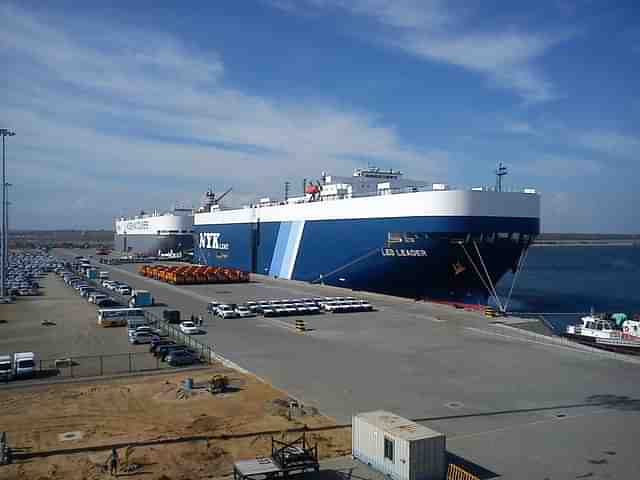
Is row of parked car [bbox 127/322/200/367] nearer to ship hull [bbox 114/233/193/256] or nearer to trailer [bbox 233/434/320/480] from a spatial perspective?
trailer [bbox 233/434/320/480]

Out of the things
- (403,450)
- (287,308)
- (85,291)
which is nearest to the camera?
(403,450)

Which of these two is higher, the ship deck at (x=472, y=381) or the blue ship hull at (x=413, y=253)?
the blue ship hull at (x=413, y=253)

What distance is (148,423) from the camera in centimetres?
1348

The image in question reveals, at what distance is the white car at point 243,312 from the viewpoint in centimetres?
3139

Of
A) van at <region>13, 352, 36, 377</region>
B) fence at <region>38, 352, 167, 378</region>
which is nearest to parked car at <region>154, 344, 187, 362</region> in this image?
fence at <region>38, 352, 167, 378</region>

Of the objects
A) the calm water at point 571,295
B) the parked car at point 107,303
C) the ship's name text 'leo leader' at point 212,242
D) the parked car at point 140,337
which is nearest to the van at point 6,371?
the parked car at point 140,337

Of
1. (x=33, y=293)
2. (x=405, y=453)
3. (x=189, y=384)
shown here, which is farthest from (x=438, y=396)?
(x=33, y=293)

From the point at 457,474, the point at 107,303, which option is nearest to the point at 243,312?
the point at 107,303

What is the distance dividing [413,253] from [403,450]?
24778 millimetres

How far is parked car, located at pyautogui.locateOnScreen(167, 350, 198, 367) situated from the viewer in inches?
784

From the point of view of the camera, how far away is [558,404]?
15.0 metres

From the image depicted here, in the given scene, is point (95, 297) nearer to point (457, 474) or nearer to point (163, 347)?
point (163, 347)

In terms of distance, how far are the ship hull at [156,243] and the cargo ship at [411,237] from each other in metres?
48.0

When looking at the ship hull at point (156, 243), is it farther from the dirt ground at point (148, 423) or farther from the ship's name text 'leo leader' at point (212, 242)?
the dirt ground at point (148, 423)
